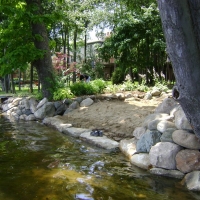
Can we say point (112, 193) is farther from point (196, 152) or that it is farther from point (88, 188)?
point (196, 152)

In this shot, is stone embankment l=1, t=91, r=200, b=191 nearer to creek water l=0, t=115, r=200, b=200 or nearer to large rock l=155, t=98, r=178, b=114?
large rock l=155, t=98, r=178, b=114

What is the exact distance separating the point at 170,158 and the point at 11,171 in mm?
2651

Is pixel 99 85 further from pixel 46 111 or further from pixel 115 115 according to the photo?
pixel 115 115

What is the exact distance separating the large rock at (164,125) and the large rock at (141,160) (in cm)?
52

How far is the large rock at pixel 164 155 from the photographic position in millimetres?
4410

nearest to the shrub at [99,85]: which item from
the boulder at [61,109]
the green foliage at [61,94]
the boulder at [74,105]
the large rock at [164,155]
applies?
the green foliage at [61,94]

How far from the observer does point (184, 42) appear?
2.96 meters

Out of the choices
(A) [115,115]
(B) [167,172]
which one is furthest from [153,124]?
(A) [115,115]

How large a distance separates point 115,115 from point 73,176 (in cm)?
393

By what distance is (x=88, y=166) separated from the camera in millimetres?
4879

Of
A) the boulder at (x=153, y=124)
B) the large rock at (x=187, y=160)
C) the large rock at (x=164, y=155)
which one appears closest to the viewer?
the large rock at (x=187, y=160)

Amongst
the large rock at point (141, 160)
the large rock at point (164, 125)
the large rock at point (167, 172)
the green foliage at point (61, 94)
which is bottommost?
the large rock at point (167, 172)

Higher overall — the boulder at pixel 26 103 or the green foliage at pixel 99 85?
the green foliage at pixel 99 85

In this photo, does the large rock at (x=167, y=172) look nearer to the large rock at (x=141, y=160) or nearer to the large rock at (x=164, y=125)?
the large rock at (x=141, y=160)
